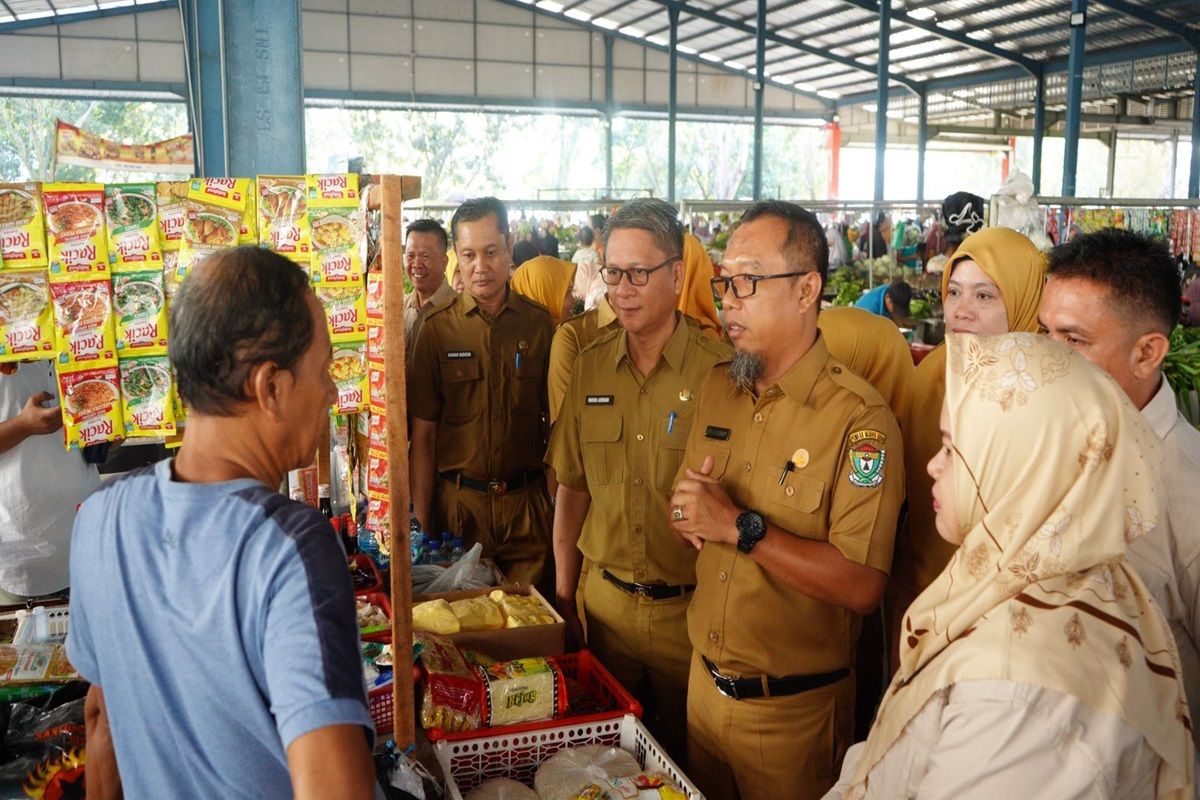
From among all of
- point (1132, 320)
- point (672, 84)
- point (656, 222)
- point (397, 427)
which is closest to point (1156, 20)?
point (672, 84)

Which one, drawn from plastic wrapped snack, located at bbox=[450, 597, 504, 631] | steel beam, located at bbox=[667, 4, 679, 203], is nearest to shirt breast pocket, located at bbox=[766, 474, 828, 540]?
plastic wrapped snack, located at bbox=[450, 597, 504, 631]

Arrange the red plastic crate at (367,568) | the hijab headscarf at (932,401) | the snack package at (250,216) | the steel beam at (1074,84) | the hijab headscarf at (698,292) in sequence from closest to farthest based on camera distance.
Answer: the snack package at (250,216) → the hijab headscarf at (932,401) → the red plastic crate at (367,568) → the hijab headscarf at (698,292) → the steel beam at (1074,84)

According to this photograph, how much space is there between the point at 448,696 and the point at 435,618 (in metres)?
0.38

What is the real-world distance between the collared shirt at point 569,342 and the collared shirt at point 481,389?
18 centimetres

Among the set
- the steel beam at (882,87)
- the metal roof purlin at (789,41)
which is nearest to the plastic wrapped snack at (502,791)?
the steel beam at (882,87)

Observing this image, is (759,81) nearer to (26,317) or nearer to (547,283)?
(547,283)

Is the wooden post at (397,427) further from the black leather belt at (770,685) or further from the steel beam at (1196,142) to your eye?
the steel beam at (1196,142)

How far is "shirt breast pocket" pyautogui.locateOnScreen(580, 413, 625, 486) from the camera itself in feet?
8.29

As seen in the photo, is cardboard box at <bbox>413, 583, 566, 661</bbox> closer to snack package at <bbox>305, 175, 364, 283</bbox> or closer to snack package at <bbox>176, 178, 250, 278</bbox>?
snack package at <bbox>305, 175, 364, 283</bbox>

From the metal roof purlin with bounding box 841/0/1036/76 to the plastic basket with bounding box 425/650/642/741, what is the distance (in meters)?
16.1

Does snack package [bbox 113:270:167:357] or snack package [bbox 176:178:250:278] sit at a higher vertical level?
snack package [bbox 176:178:250:278]

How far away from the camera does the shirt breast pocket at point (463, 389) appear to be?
3.24 meters

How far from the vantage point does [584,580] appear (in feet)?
8.75

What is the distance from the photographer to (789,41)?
19.3 m
